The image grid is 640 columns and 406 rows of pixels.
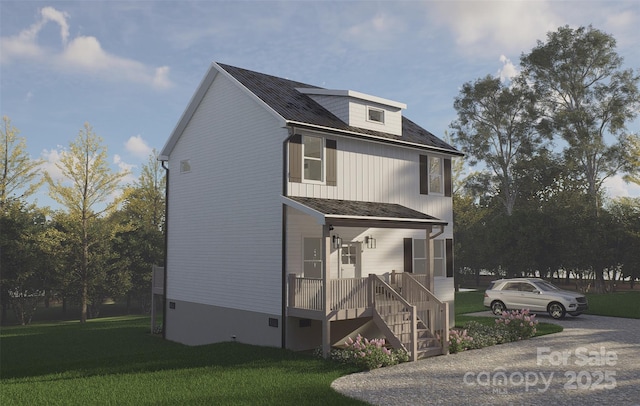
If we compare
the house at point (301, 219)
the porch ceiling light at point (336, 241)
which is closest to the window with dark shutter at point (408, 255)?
the house at point (301, 219)

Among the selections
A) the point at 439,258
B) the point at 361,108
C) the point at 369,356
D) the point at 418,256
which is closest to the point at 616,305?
the point at 439,258

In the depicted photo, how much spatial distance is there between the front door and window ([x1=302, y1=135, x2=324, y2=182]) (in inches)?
107

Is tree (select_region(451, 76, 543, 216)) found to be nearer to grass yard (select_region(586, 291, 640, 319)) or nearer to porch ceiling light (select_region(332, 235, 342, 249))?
grass yard (select_region(586, 291, 640, 319))

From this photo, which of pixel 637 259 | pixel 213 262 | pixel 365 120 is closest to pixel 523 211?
pixel 637 259

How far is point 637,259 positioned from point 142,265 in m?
38.8

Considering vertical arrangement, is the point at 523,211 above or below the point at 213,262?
above

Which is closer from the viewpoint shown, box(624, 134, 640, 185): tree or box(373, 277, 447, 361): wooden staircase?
box(373, 277, 447, 361): wooden staircase

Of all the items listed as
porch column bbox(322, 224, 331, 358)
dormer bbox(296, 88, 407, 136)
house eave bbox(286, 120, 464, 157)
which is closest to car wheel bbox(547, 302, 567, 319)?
house eave bbox(286, 120, 464, 157)

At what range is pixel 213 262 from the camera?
20.4 meters

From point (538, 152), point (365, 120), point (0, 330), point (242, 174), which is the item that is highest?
point (538, 152)

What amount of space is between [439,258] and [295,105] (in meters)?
8.71

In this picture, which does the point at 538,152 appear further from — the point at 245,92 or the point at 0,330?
the point at 0,330

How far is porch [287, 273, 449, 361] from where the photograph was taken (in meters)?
15.4

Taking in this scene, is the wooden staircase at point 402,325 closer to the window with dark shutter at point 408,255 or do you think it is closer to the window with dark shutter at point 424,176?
the window with dark shutter at point 408,255
